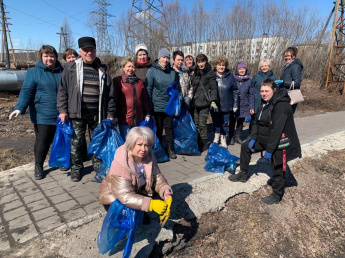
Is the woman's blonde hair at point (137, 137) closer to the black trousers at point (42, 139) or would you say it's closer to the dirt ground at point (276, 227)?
the dirt ground at point (276, 227)

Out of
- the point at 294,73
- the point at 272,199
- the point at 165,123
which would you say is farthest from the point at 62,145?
the point at 294,73

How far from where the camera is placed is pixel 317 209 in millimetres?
3107

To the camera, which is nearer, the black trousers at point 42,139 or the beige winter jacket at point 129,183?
the beige winter jacket at point 129,183

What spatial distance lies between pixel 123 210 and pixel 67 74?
188cm

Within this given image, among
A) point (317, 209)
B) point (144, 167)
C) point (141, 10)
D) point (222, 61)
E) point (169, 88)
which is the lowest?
point (317, 209)

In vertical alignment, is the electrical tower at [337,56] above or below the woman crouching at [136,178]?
above

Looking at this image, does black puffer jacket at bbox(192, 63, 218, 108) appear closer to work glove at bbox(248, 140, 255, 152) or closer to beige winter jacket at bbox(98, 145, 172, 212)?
work glove at bbox(248, 140, 255, 152)

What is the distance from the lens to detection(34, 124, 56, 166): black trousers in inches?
126

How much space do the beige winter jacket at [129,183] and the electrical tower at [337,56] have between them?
46.5 ft

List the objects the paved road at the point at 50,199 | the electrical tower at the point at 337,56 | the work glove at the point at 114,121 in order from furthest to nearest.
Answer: the electrical tower at the point at 337,56, the work glove at the point at 114,121, the paved road at the point at 50,199

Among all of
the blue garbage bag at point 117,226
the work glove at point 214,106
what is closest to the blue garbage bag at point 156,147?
the work glove at point 214,106

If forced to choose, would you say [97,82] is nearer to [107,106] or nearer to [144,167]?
[107,106]

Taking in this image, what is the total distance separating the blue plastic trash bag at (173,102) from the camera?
3.84 m

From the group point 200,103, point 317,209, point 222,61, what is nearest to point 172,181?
point 200,103
